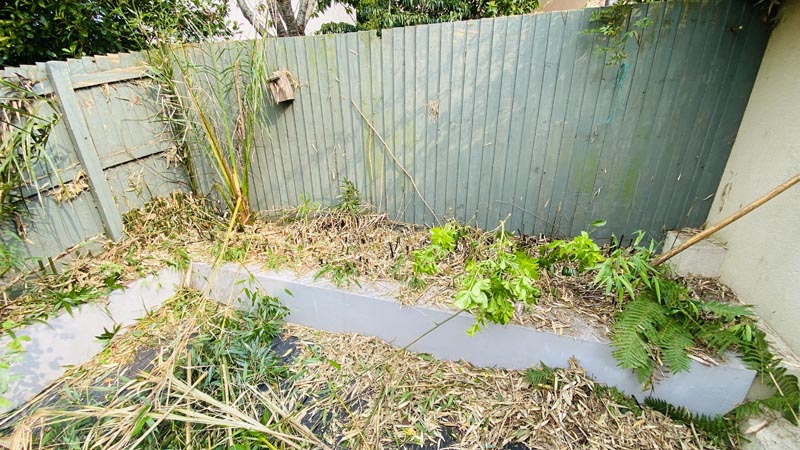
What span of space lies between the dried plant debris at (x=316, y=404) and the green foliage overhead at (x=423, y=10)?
4.40 metres

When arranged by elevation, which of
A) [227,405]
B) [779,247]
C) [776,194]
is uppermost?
[776,194]

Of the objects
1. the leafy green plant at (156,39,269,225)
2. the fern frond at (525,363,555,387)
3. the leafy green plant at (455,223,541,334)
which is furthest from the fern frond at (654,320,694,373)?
the leafy green plant at (156,39,269,225)

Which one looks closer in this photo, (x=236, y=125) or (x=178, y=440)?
(x=178, y=440)

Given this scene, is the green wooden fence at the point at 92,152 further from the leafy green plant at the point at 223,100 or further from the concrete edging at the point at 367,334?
the concrete edging at the point at 367,334

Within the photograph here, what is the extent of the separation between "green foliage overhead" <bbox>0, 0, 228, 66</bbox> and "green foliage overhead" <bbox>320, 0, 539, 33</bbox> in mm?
2522

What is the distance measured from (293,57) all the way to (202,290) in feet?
6.01

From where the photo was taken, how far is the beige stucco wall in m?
1.55

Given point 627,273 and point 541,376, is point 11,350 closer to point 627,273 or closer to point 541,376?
point 541,376

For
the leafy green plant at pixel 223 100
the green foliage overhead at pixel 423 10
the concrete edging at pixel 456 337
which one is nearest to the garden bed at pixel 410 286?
the concrete edging at pixel 456 337

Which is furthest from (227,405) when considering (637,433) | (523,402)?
(637,433)

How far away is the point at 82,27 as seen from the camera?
99.7 inches

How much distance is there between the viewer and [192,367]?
1.79 meters

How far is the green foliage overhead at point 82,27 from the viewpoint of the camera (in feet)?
7.57

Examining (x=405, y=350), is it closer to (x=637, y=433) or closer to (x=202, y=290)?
(x=637, y=433)
